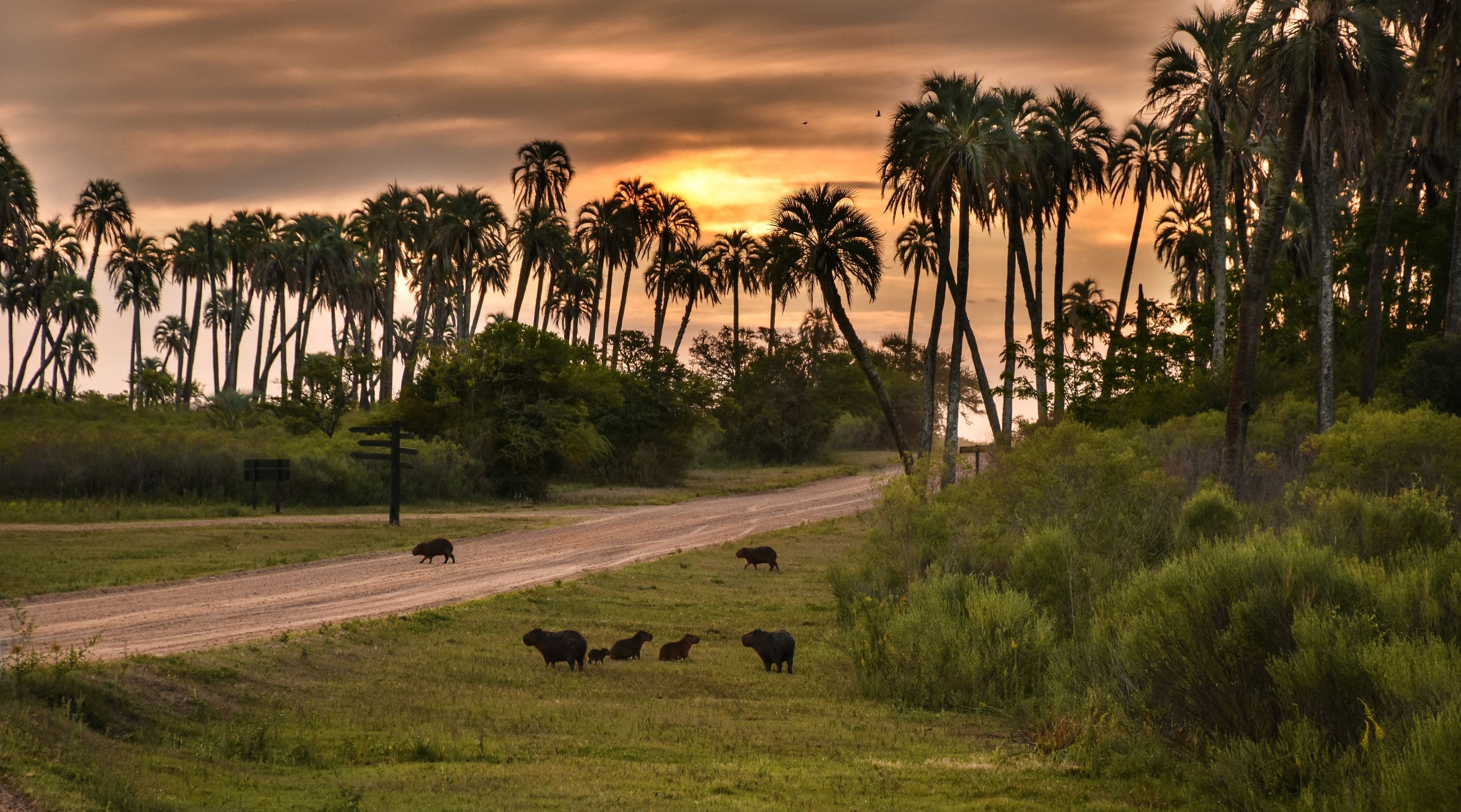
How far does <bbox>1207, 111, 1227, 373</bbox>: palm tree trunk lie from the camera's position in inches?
1522

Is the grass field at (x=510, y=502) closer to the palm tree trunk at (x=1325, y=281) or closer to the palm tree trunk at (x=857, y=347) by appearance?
the palm tree trunk at (x=857, y=347)

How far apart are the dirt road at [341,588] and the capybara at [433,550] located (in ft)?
0.80

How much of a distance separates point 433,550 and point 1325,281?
23381 mm

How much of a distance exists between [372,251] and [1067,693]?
2489 inches

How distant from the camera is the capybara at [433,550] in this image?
2509 cm

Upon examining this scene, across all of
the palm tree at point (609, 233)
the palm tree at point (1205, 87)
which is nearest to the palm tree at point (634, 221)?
the palm tree at point (609, 233)

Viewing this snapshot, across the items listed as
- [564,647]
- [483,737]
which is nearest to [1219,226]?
[564,647]

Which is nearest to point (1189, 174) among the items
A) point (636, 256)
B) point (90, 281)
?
point (636, 256)

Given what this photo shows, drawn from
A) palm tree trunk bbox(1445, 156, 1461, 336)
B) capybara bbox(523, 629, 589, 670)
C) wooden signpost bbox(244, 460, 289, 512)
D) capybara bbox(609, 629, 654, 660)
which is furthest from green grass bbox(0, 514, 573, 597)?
palm tree trunk bbox(1445, 156, 1461, 336)

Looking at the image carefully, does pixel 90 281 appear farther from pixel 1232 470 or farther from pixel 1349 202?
pixel 1232 470

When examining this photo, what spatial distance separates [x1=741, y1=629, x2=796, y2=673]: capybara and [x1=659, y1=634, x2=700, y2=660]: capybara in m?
0.85

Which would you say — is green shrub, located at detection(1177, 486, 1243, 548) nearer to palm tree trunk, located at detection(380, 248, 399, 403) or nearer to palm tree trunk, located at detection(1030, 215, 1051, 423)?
palm tree trunk, located at detection(1030, 215, 1051, 423)

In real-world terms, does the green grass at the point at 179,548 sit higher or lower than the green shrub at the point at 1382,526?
lower

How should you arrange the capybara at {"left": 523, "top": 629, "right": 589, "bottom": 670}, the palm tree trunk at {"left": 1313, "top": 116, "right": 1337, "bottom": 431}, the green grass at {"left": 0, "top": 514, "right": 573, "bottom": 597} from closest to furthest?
the capybara at {"left": 523, "top": 629, "right": 589, "bottom": 670}
the green grass at {"left": 0, "top": 514, "right": 573, "bottom": 597}
the palm tree trunk at {"left": 1313, "top": 116, "right": 1337, "bottom": 431}
